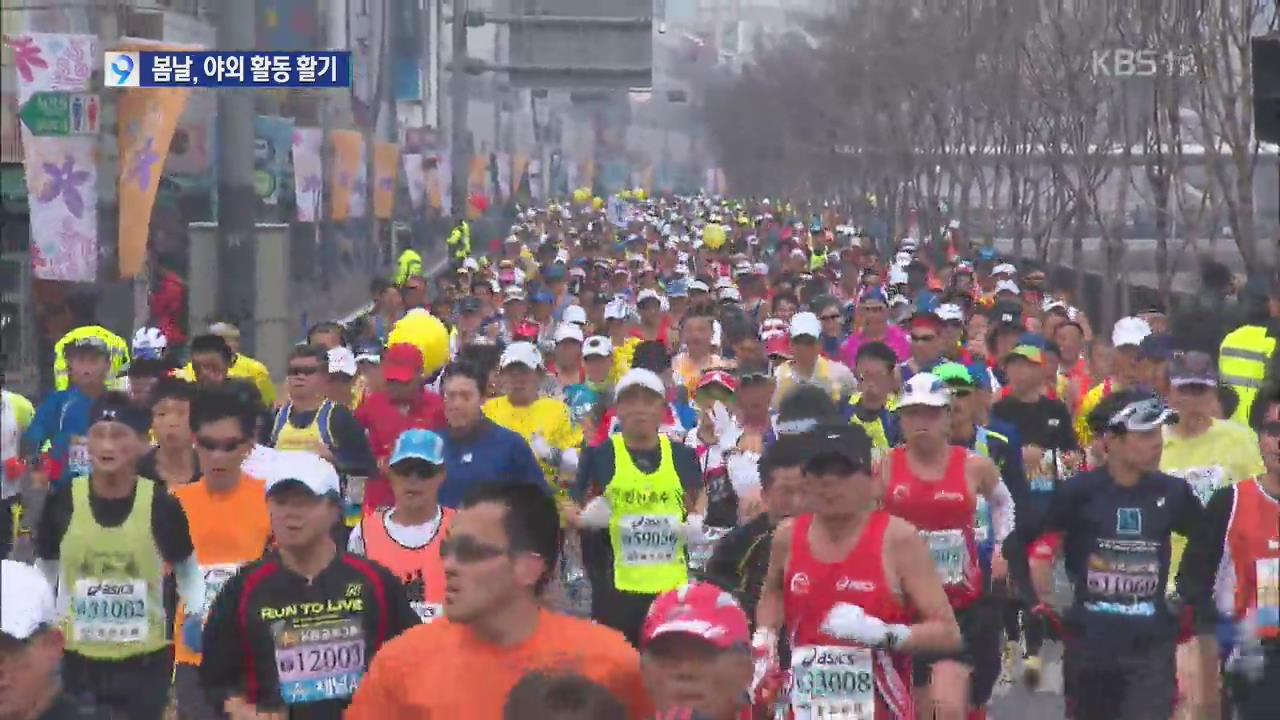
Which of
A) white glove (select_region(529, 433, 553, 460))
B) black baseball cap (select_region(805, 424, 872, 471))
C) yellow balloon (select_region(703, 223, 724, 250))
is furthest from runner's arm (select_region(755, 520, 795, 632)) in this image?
yellow balloon (select_region(703, 223, 724, 250))

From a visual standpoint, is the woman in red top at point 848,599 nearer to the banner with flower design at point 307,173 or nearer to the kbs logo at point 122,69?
the kbs logo at point 122,69

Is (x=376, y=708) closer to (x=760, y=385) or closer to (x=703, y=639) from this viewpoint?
(x=703, y=639)

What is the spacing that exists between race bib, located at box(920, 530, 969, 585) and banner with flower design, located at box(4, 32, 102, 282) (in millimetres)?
10740

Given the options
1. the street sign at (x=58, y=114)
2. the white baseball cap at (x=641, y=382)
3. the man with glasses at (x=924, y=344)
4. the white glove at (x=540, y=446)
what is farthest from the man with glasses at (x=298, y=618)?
the street sign at (x=58, y=114)

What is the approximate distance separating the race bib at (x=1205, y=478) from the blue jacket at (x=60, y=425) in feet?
15.1

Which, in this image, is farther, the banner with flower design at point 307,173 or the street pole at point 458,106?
the street pole at point 458,106

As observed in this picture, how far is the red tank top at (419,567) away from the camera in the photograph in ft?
24.8

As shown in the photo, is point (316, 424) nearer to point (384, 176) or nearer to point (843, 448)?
point (843, 448)

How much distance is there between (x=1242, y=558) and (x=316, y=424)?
4422mm

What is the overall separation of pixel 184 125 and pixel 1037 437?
24.1m

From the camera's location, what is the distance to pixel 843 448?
267 inches

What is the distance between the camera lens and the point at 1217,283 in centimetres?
2017

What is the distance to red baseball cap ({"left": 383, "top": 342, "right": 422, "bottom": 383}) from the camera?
460 inches

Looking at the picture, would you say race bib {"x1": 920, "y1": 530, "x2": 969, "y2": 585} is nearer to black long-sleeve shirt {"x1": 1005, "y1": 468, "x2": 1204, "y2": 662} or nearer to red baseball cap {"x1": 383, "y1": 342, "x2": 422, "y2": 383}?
black long-sleeve shirt {"x1": 1005, "y1": 468, "x2": 1204, "y2": 662}
